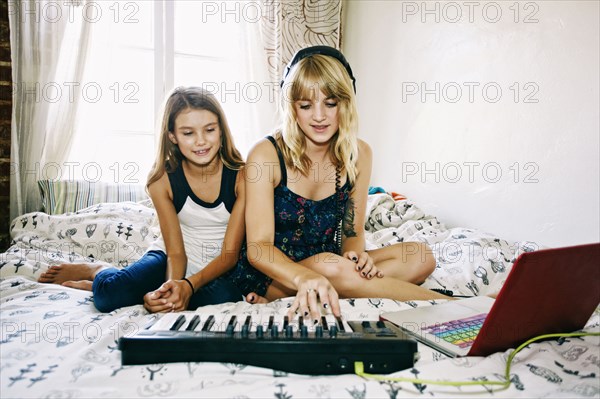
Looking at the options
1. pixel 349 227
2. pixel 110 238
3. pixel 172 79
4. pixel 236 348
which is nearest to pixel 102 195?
pixel 110 238

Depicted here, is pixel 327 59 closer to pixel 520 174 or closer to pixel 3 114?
pixel 520 174

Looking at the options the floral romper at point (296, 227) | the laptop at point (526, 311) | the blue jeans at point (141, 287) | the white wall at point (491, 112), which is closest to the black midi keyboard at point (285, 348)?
the laptop at point (526, 311)

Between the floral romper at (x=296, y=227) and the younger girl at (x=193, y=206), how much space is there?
0.06 meters

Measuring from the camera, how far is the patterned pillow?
2066 millimetres

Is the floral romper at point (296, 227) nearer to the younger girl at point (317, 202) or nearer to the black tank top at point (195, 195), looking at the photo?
the younger girl at point (317, 202)

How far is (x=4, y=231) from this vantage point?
2.00m

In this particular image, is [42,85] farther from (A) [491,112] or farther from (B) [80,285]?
(A) [491,112]

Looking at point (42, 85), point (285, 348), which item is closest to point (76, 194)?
point (42, 85)

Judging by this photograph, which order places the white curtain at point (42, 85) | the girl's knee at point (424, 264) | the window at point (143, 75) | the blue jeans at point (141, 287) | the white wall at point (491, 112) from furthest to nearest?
the window at point (143, 75), the white curtain at point (42, 85), the white wall at point (491, 112), the girl's knee at point (424, 264), the blue jeans at point (141, 287)

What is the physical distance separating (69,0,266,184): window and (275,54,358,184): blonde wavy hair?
1.28 m

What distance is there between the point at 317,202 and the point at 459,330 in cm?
57

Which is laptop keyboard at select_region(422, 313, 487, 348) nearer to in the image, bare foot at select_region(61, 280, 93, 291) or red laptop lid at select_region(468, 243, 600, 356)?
red laptop lid at select_region(468, 243, 600, 356)

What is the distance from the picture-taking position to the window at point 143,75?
2281mm

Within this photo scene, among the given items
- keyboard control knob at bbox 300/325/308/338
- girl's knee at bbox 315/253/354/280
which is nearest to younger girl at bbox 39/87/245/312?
girl's knee at bbox 315/253/354/280
